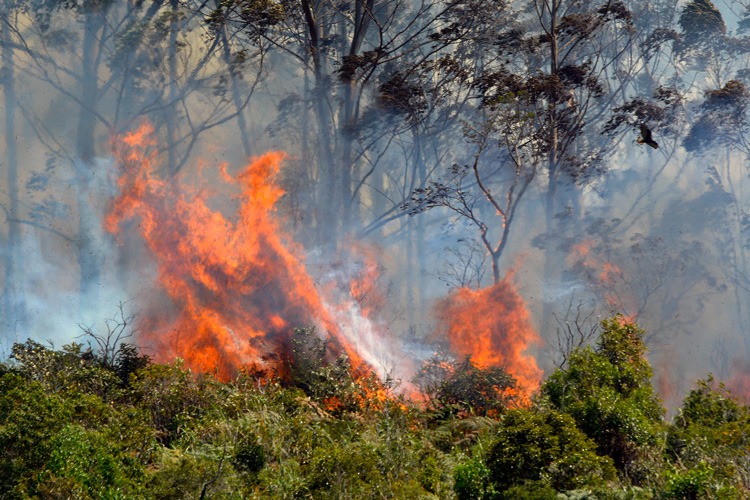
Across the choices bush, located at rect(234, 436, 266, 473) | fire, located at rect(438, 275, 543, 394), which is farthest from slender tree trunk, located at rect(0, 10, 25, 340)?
bush, located at rect(234, 436, 266, 473)

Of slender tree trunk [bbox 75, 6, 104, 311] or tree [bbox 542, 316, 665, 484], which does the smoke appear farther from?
tree [bbox 542, 316, 665, 484]

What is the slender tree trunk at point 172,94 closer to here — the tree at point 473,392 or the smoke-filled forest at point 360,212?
the smoke-filled forest at point 360,212

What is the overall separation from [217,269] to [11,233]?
6.56 meters

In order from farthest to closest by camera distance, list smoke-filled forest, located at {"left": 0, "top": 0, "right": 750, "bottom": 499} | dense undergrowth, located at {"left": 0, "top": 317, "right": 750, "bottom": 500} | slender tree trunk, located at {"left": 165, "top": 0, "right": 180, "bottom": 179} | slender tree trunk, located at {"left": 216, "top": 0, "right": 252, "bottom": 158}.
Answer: slender tree trunk, located at {"left": 216, "top": 0, "right": 252, "bottom": 158} < slender tree trunk, located at {"left": 165, "top": 0, "right": 180, "bottom": 179} < smoke-filled forest, located at {"left": 0, "top": 0, "right": 750, "bottom": 499} < dense undergrowth, located at {"left": 0, "top": 317, "right": 750, "bottom": 500}

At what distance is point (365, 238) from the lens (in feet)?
93.7

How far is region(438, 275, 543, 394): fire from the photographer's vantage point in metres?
24.4

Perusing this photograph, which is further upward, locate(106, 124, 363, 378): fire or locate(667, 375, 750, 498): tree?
locate(106, 124, 363, 378): fire

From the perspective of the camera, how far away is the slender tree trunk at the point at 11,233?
23422mm

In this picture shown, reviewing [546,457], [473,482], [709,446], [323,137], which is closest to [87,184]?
[323,137]

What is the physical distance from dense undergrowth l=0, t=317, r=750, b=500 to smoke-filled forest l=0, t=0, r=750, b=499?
0.79 feet

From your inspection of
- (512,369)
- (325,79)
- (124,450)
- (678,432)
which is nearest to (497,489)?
(678,432)

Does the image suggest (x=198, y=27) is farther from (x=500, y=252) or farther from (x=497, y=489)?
(x=497, y=489)

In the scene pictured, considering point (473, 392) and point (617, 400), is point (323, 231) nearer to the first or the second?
point (473, 392)

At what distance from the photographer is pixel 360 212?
29375 mm
